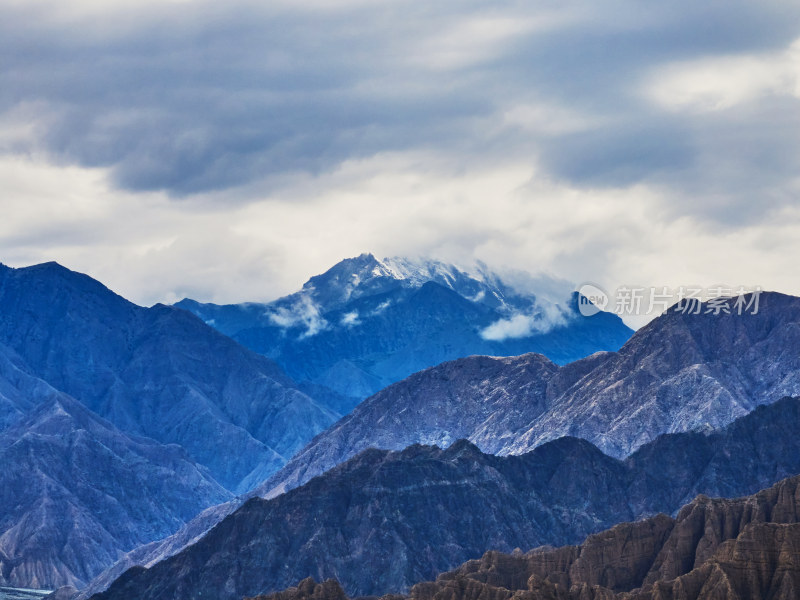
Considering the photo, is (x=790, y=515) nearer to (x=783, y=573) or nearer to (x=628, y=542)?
(x=628, y=542)

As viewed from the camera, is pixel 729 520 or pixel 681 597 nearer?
pixel 681 597

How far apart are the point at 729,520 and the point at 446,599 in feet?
139

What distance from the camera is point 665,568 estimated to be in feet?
629

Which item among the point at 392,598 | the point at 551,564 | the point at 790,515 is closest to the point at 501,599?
the point at 392,598

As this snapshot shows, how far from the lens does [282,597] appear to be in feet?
588

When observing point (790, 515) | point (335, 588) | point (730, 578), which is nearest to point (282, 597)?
point (335, 588)

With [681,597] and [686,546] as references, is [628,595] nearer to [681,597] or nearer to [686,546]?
[681,597]

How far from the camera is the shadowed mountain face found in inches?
6363

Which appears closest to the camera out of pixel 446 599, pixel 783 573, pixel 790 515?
pixel 783 573

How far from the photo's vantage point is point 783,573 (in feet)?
528

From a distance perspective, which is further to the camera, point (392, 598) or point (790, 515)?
point (790, 515)

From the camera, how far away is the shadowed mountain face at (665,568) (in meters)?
162

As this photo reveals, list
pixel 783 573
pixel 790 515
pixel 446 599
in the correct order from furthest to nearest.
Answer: pixel 790 515 < pixel 446 599 < pixel 783 573

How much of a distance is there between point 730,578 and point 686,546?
1327 inches
